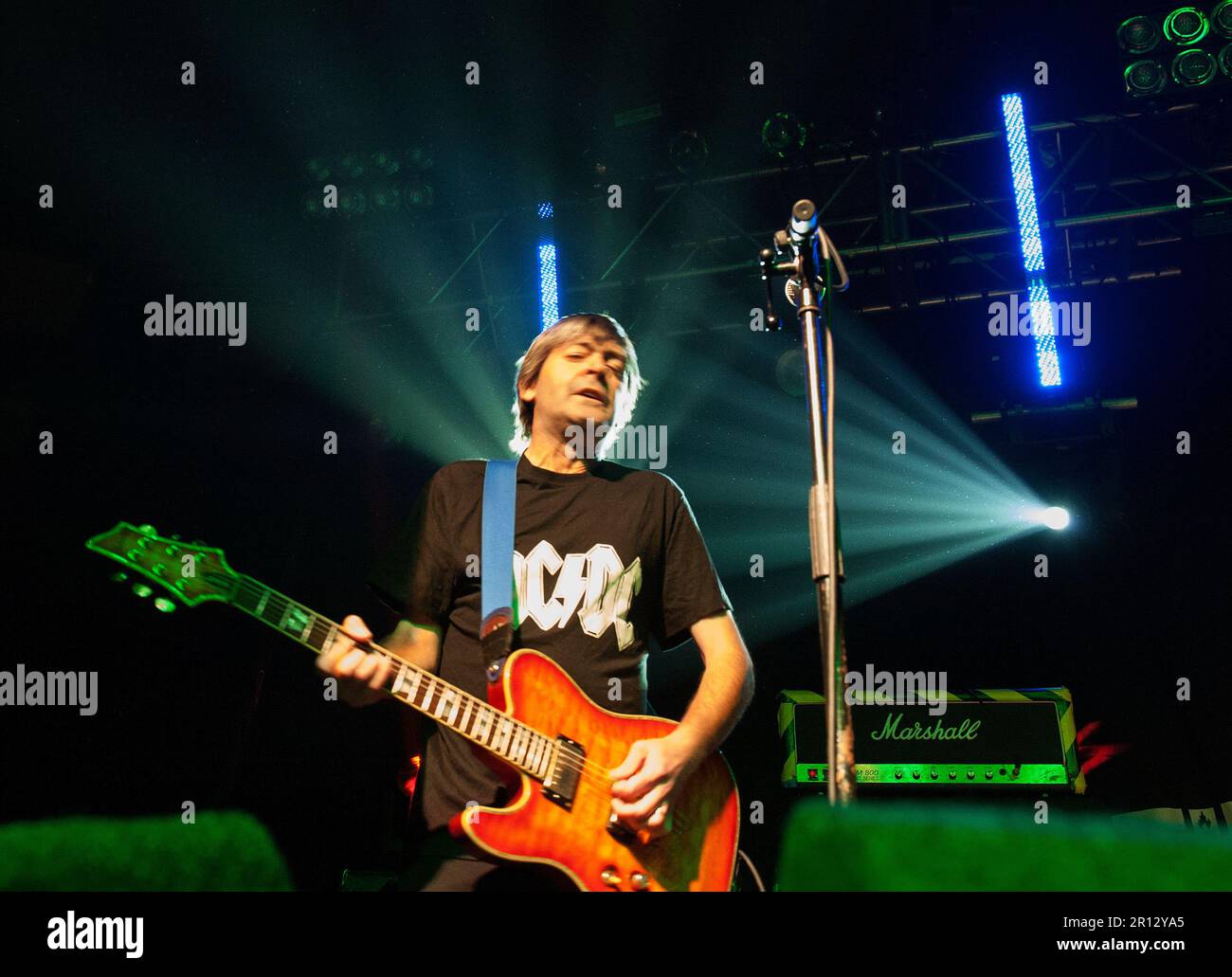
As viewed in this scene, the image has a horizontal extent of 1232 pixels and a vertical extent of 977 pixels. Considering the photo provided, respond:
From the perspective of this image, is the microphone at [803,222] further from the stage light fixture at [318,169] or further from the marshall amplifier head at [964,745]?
the stage light fixture at [318,169]

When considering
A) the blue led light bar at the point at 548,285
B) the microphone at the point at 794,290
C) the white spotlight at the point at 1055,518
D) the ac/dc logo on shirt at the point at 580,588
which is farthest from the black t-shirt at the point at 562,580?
the white spotlight at the point at 1055,518

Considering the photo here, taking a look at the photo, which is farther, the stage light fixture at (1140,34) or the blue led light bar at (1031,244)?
the blue led light bar at (1031,244)

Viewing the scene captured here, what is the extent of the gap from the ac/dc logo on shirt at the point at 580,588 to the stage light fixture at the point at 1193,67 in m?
4.62

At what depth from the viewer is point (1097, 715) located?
626 centimetres

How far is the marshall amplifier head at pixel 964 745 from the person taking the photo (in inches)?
207

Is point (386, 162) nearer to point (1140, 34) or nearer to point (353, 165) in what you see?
point (353, 165)

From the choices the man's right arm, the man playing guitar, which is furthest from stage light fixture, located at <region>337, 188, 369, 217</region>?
the man's right arm

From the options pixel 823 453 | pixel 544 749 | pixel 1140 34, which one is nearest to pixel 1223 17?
pixel 1140 34

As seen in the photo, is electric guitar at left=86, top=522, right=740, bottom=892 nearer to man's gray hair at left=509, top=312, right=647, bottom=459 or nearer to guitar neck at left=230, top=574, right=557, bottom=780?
guitar neck at left=230, top=574, right=557, bottom=780

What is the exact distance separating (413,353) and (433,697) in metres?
4.66
